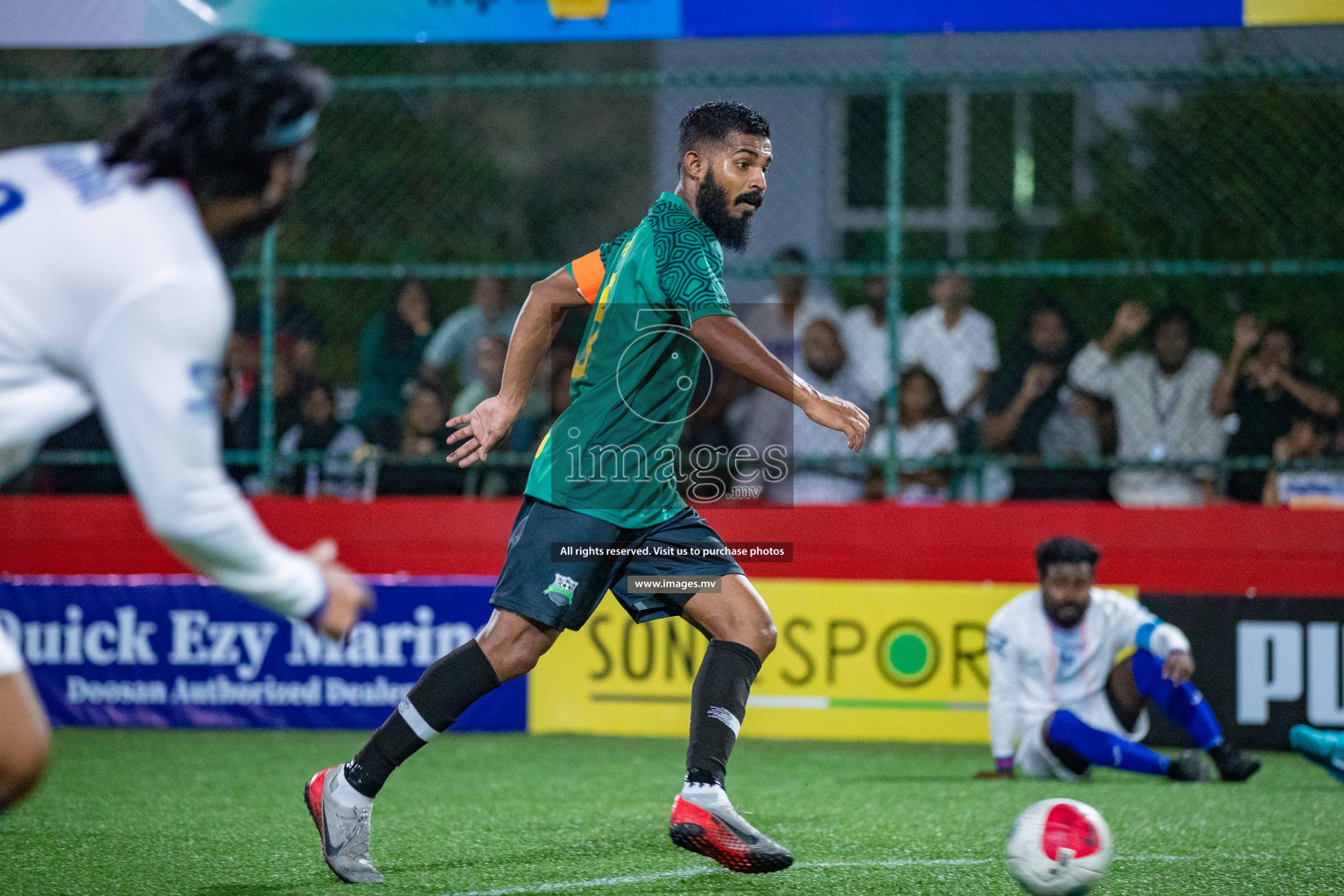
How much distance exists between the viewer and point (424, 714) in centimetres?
423

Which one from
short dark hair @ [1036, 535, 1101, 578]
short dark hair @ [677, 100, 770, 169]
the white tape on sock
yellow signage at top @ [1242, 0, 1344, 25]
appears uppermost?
yellow signage at top @ [1242, 0, 1344, 25]

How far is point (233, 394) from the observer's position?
877cm

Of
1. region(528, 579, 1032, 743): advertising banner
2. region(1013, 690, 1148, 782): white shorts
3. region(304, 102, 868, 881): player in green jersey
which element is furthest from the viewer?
region(528, 579, 1032, 743): advertising banner

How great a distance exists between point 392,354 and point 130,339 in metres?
6.42

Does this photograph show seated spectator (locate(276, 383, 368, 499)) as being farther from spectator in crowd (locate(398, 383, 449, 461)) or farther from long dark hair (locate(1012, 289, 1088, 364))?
long dark hair (locate(1012, 289, 1088, 364))

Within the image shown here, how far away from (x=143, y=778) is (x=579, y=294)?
323cm

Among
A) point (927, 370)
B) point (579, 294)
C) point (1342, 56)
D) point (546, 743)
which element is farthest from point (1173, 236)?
point (579, 294)

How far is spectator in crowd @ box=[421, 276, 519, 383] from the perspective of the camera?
350 inches

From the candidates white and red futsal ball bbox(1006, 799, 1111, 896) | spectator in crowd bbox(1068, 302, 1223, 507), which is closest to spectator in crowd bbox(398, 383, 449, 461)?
spectator in crowd bbox(1068, 302, 1223, 507)

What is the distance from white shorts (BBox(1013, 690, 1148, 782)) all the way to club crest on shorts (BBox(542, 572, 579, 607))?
10.2 feet

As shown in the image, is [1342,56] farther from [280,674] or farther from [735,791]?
[280,674]

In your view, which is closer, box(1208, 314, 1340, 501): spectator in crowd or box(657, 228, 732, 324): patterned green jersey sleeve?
box(657, 228, 732, 324): patterned green jersey sleeve

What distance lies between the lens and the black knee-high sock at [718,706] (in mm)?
4137

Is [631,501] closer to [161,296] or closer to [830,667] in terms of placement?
[161,296]
